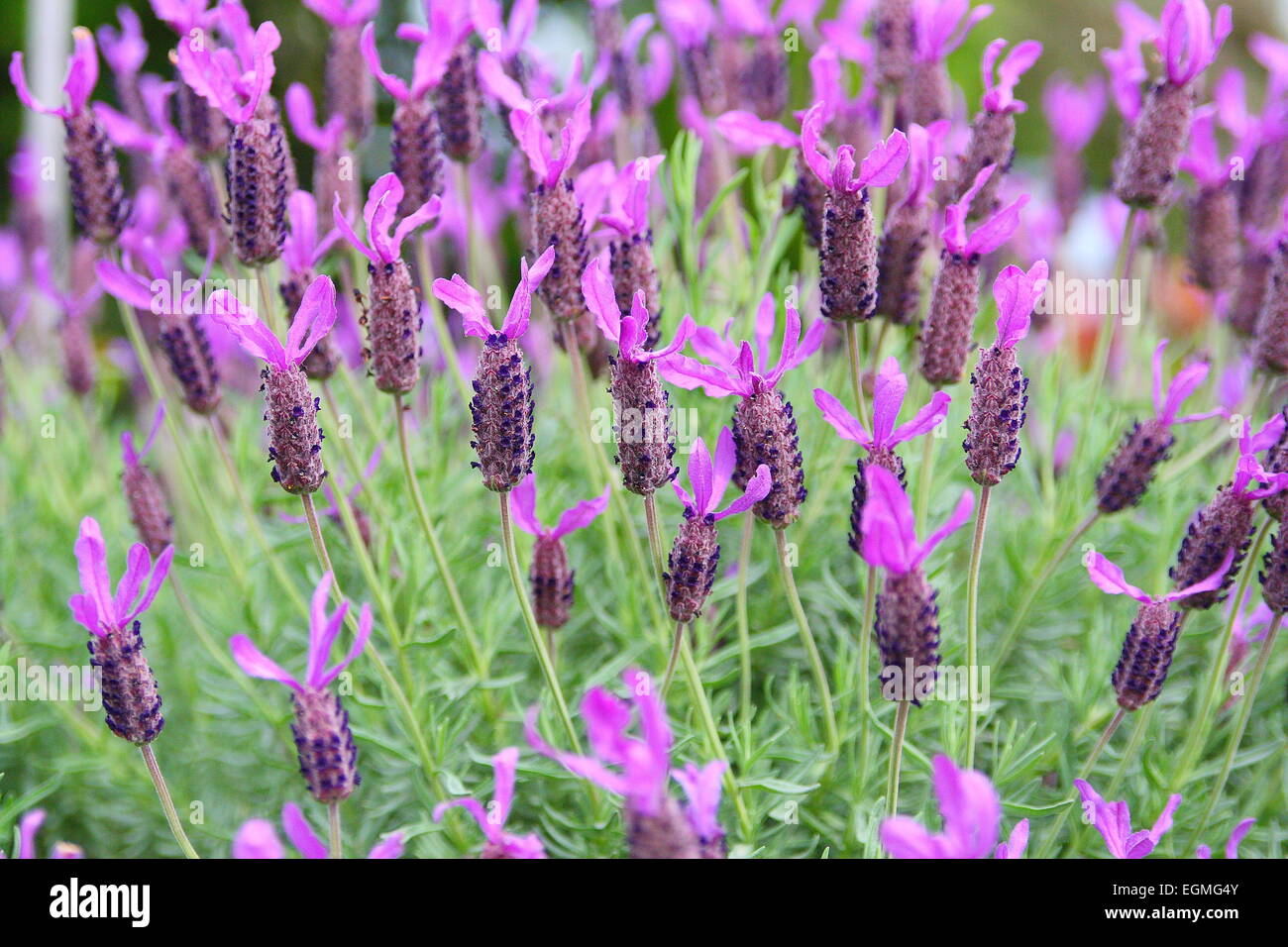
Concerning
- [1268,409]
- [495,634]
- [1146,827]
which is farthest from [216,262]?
[1268,409]

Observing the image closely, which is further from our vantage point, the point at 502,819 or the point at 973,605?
the point at 973,605

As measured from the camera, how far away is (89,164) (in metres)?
1.05

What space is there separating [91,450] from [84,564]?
0.88m

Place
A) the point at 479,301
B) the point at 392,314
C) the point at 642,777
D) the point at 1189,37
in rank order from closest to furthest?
the point at 642,777 < the point at 479,301 < the point at 392,314 < the point at 1189,37

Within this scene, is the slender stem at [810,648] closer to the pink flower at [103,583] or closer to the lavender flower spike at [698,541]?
the lavender flower spike at [698,541]

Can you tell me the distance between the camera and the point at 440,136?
42.8 inches

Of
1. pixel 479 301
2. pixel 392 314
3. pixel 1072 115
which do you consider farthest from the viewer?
pixel 1072 115

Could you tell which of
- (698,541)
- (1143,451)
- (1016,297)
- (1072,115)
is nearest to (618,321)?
(698,541)

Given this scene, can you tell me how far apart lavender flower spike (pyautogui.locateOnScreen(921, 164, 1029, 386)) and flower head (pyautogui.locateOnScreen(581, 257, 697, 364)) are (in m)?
0.23

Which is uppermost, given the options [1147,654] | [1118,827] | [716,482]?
[716,482]

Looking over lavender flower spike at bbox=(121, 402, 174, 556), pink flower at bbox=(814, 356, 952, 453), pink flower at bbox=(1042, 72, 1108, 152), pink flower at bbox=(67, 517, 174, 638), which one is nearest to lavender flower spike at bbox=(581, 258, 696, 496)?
pink flower at bbox=(814, 356, 952, 453)

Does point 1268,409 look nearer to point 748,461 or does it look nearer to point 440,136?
point 748,461

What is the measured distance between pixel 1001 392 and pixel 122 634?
630 millimetres

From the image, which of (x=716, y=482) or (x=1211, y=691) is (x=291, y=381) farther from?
(x=1211, y=691)
